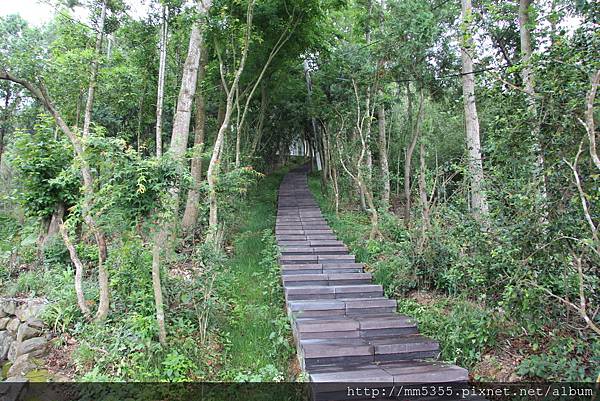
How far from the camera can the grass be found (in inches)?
142

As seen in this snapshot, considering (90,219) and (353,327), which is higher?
(90,219)

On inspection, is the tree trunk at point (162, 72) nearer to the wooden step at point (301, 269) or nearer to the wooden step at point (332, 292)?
the wooden step at point (301, 269)

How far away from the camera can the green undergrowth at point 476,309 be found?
2.74m

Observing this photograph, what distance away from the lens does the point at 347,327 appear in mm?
3787

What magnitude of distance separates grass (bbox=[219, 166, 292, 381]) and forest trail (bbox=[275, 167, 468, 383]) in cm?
23

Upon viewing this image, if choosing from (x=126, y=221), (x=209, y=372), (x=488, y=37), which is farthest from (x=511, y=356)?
(x=488, y=37)

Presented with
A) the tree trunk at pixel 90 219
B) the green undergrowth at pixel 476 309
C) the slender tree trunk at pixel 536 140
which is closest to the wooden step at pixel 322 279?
the green undergrowth at pixel 476 309

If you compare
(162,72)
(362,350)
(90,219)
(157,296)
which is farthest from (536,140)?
(162,72)

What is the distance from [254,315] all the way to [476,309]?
2.56 metres

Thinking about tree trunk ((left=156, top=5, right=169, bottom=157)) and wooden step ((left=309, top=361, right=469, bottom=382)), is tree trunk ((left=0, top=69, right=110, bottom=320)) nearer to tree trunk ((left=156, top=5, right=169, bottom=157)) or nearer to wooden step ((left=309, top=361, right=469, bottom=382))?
wooden step ((left=309, top=361, right=469, bottom=382))

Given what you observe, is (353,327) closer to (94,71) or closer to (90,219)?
(90,219)

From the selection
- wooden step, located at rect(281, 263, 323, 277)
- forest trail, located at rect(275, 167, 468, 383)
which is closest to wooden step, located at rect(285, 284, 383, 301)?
forest trail, located at rect(275, 167, 468, 383)

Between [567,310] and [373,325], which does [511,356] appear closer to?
[567,310]

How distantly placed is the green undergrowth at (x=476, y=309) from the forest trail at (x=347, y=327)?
0.25m
